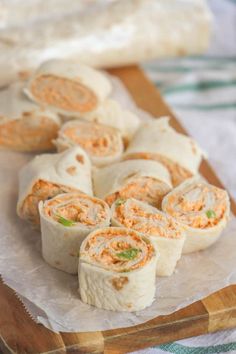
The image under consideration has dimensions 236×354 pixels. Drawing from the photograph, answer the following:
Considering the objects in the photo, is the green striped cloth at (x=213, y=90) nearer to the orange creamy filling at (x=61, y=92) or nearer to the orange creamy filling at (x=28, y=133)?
the orange creamy filling at (x=61, y=92)

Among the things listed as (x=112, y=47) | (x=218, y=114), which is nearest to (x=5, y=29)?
(x=112, y=47)

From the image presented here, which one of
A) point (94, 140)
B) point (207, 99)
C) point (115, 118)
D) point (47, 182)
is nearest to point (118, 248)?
point (47, 182)

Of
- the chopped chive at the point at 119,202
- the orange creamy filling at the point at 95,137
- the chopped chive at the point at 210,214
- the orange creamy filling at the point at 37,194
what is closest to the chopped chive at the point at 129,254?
the chopped chive at the point at 119,202

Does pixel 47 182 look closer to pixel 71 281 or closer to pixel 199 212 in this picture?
pixel 71 281

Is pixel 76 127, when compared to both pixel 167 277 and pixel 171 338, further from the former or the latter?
pixel 171 338

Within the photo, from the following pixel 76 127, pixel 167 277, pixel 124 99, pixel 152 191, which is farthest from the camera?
pixel 124 99

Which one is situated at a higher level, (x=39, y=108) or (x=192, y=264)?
(x=39, y=108)

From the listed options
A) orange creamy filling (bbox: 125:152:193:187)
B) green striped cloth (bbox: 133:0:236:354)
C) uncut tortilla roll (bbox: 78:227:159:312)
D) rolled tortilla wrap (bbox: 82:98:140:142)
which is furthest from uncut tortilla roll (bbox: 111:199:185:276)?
green striped cloth (bbox: 133:0:236:354)
